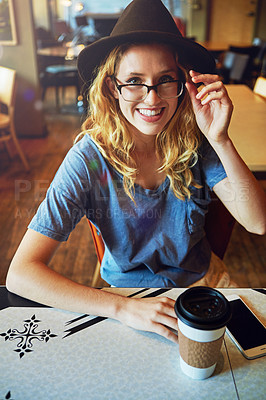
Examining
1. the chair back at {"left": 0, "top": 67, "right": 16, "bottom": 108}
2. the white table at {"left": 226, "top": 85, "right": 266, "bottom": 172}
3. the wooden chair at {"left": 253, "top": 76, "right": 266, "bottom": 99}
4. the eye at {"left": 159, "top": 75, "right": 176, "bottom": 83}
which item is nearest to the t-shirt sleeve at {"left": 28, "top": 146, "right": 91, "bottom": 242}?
the eye at {"left": 159, "top": 75, "right": 176, "bottom": 83}

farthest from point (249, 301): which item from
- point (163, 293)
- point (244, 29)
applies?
point (244, 29)

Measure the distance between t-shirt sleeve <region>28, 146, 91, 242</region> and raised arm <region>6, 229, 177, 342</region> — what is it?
7 centimetres

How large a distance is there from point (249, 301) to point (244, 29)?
10.6 m

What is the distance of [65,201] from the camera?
1.10 metres

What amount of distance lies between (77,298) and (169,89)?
66 cm

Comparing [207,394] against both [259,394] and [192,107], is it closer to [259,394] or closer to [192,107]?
[259,394]

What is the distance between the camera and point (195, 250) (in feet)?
4.23

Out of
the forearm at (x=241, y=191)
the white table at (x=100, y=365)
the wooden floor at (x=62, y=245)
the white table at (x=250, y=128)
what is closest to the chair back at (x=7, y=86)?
the wooden floor at (x=62, y=245)

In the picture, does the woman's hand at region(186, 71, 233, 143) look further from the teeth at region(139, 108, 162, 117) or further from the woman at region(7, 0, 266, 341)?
the teeth at region(139, 108, 162, 117)

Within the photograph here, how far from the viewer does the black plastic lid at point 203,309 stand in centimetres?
65

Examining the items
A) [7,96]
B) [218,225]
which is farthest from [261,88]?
[7,96]

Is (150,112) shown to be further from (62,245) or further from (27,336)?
(62,245)

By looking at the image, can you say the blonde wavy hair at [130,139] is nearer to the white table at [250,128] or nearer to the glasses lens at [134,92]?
the glasses lens at [134,92]

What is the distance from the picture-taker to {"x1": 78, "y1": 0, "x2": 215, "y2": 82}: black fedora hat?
102cm
